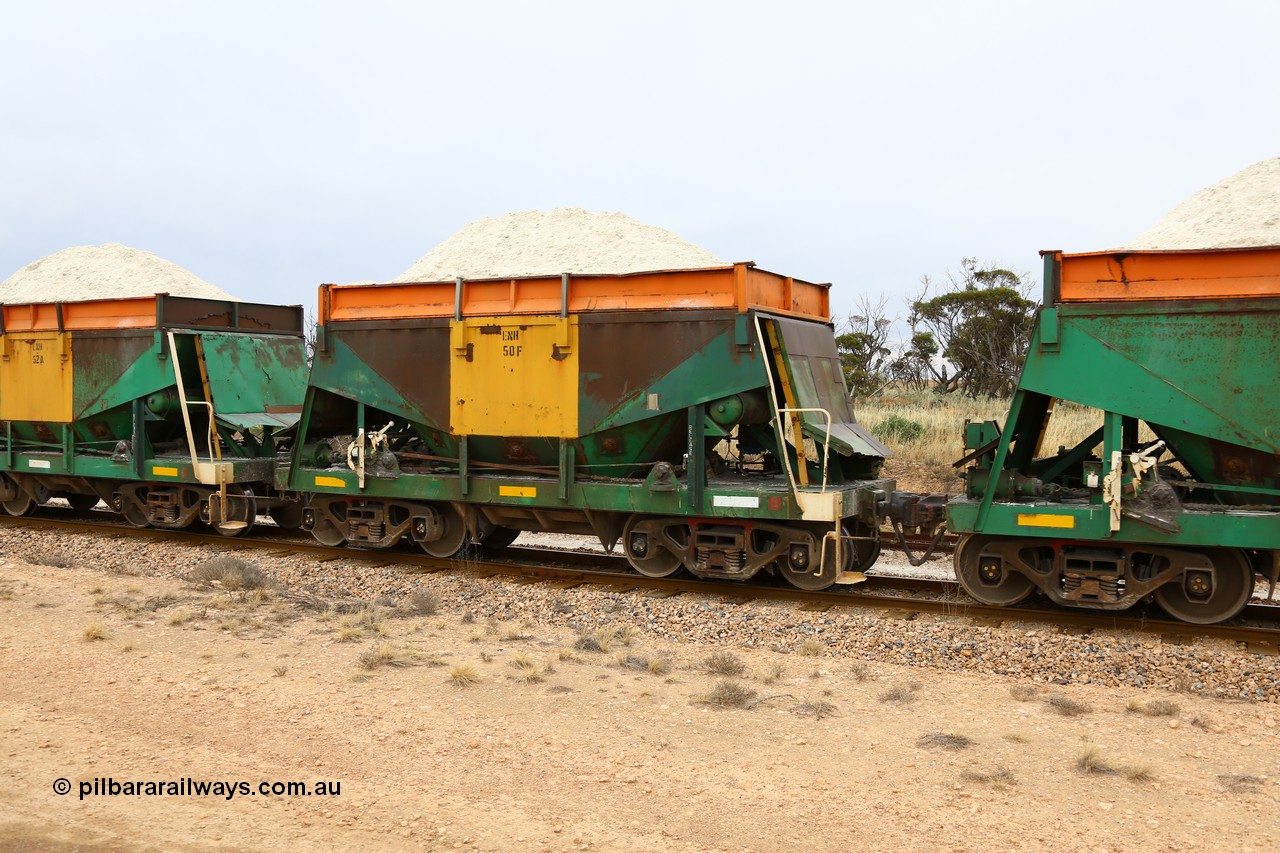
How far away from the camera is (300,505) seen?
14688 millimetres

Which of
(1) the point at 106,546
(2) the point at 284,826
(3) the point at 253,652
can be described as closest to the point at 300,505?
(1) the point at 106,546

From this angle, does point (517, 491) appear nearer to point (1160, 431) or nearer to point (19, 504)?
point (1160, 431)

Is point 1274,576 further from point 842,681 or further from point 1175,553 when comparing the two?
point 842,681

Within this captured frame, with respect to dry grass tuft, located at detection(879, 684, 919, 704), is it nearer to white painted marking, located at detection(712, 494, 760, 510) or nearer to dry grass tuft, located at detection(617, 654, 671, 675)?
dry grass tuft, located at detection(617, 654, 671, 675)

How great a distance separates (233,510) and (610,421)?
6.11m

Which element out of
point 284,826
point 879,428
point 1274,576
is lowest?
point 284,826

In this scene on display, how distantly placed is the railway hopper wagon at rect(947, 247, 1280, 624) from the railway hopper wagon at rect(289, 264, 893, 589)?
1830 millimetres

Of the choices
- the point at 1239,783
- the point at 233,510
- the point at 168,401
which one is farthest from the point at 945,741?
the point at 168,401

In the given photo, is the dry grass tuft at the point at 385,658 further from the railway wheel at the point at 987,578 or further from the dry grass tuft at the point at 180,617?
the railway wheel at the point at 987,578

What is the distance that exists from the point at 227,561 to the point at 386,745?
562 cm

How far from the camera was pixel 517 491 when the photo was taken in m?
11.1

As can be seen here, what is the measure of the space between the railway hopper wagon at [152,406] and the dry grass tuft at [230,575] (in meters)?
2.52

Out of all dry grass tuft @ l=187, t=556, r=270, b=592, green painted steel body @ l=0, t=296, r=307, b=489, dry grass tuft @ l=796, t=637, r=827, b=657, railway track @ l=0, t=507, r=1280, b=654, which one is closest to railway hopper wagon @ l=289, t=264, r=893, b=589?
railway track @ l=0, t=507, r=1280, b=654

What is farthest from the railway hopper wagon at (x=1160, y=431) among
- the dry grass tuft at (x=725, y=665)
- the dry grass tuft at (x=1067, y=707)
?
the dry grass tuft at (x=725, y=665)
